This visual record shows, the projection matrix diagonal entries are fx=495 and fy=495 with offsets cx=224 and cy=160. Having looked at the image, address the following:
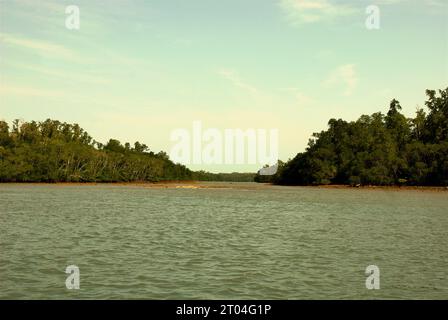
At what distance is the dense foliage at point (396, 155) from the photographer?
15488cm

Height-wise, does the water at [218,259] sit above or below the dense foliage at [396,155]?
below

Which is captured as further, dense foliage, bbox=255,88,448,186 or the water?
dense foliage, bbox=255,88,448,186

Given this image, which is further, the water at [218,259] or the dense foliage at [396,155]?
the dense foliage at [396,155]

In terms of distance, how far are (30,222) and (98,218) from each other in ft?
25.5

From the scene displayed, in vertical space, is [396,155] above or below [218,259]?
above

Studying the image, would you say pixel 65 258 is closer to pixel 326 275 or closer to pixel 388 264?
pixel 326 275

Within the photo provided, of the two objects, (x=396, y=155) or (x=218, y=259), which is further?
(x=396, y=155)

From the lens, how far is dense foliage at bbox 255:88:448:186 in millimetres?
154875

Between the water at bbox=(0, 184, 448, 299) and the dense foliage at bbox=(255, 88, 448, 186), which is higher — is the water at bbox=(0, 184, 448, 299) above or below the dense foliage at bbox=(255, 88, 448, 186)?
below

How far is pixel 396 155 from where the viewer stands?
170 metres
